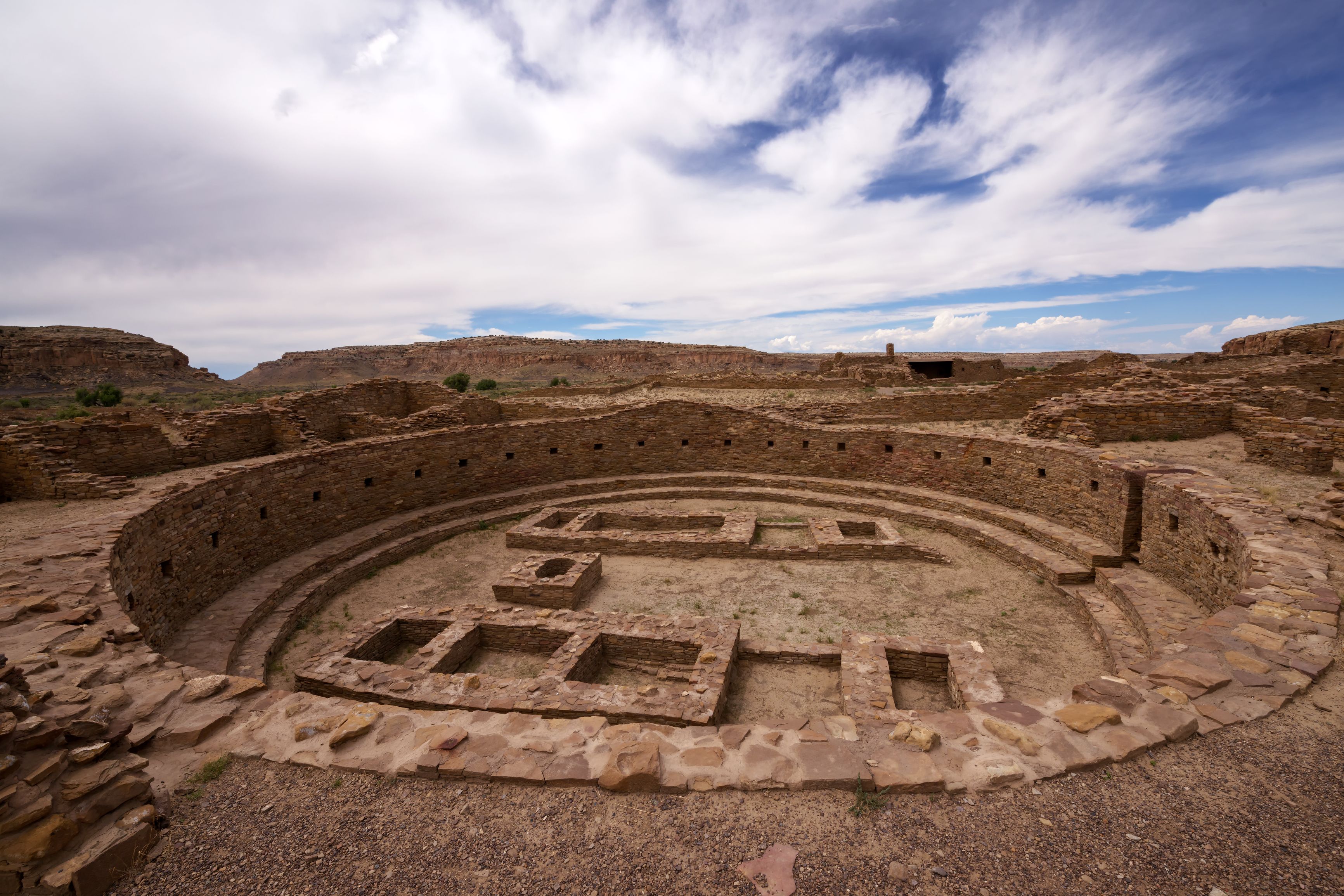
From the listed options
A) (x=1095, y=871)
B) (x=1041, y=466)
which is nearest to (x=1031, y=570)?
(x=1041, y=466)

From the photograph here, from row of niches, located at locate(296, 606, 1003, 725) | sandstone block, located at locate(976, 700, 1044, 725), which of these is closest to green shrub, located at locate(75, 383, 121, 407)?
row of niches, located at locate(296, 606, 1003, 725)

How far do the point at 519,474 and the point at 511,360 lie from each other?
71.9 metres

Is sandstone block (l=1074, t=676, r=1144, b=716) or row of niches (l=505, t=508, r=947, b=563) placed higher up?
sandstone block (l=1074, t=676, r=1144, b=716)

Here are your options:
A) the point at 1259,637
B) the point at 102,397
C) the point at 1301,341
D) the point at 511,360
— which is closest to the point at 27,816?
the point at 1259,637

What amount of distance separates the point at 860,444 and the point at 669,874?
45.3 ft

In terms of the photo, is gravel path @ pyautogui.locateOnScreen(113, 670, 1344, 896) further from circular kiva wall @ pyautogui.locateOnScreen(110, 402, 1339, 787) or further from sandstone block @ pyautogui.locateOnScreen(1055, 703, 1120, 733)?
sandstone block @ pyautogui.locateOnScreen(1055, 703, 1120, 733)

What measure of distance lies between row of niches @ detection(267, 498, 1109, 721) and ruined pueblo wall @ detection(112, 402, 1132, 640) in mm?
1914

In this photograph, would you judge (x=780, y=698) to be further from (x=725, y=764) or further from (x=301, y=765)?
(x=301, y=765)

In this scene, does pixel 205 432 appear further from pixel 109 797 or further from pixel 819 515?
pixel 819 515

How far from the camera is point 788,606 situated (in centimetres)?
970

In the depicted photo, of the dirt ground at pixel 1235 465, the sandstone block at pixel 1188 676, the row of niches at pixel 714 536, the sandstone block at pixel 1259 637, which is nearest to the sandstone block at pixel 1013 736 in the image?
the sandstone block at pixel 1188 676

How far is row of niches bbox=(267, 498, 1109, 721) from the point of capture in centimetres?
752

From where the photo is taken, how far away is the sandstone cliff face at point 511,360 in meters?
80.2

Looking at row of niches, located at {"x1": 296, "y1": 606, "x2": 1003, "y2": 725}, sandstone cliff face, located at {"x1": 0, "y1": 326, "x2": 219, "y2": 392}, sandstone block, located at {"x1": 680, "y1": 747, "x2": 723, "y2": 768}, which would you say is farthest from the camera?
sandstone cliff face, located at {"x1": 0, "y1": 326, "x2": 219, "y2": 392}
